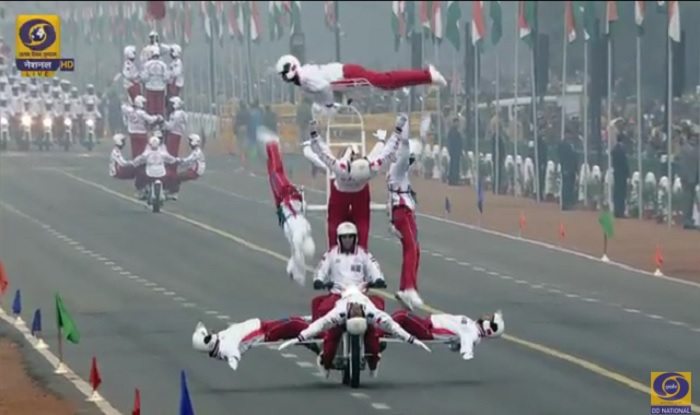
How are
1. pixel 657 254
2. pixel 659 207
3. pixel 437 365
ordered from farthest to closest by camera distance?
pixel 659 207 < pixel 657 254 < pixel 437 365

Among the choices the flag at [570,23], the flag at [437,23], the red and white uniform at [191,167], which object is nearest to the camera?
the red and white uniform at [191,167]

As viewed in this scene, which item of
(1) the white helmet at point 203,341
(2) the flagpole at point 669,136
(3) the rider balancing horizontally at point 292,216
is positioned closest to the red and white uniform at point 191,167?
(2) the flagpole at point 669,136

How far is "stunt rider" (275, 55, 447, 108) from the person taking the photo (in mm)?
26625

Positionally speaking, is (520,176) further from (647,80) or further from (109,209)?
(647,80)

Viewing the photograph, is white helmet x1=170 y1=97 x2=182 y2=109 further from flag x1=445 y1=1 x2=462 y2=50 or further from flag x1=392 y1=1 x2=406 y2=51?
flag x1=392 y1=1 x2=406 y2=51

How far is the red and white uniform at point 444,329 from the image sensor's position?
86.3 feet

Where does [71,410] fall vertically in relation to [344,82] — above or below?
below

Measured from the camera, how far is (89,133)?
3814 inches

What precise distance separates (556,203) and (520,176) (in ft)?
12.7

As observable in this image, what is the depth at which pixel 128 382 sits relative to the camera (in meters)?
27.2

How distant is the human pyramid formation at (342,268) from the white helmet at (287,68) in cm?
1

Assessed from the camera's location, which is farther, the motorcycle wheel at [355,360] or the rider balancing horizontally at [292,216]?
the rider balancing horizontally at [292,216]

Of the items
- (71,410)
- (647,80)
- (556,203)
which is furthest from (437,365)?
(647,80)

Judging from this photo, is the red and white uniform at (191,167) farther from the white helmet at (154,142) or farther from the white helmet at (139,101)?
the white helmet at (139,101)
